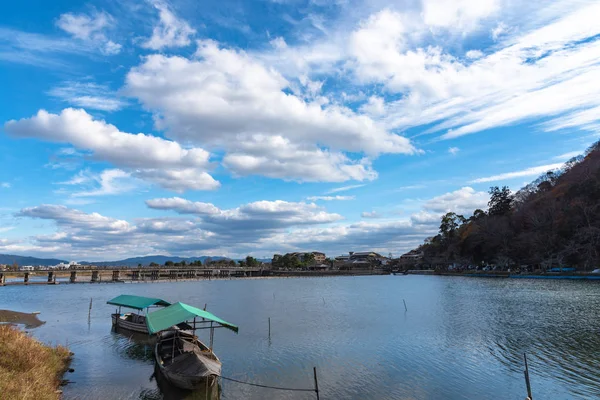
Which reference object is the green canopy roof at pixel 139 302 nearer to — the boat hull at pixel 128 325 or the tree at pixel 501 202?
the boat hull at pixel 128 325

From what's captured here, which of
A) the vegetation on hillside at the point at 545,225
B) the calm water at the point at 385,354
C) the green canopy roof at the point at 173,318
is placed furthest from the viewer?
the vegetation on hillside at the point at 545,225

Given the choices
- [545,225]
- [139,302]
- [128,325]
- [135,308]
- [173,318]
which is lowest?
[128,325]

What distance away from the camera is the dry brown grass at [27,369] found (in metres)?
13.6

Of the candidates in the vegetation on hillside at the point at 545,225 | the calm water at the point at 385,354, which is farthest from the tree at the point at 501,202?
the calm water at the point at 385,354

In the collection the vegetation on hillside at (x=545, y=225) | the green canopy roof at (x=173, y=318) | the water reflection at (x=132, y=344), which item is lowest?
the water reflection at (x=132, y=344)

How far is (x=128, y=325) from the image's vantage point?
38.8 meters

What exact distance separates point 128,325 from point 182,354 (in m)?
21.3

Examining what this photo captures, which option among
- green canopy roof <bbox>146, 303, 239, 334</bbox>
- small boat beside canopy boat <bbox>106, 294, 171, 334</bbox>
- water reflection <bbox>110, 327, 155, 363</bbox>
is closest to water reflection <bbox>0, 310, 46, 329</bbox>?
small boat beside canopy boat <bbox>106, 294, 171, 334</bbox>

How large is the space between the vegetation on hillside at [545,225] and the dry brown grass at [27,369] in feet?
393

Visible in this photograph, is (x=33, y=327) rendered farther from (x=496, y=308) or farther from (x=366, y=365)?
(x=496, y=308)

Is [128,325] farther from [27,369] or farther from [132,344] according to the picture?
[27,369]

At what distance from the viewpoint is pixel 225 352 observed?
29.3m

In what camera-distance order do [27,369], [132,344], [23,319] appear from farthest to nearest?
[23,319]
[132,344]
[27,369]

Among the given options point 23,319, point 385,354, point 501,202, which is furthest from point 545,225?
point 23,319
